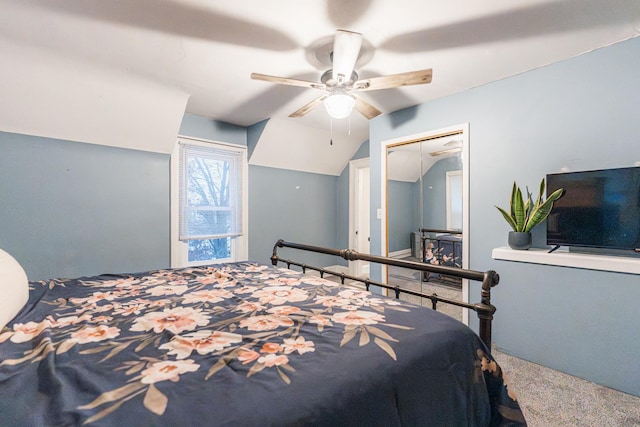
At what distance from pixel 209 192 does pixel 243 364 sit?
3.11 m

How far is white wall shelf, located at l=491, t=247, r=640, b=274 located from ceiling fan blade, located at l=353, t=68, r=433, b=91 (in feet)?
4.76

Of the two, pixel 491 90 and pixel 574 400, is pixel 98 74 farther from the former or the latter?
pixel 574 400

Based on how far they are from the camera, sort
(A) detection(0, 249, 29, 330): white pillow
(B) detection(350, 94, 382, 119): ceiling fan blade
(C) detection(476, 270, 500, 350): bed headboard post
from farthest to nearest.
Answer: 1. (B) detection(350, 94, 382, 119): ceiling fan blade
2. (C) detection(476, 270, 500, 350): bed headboard post
3. (A) detection(0, 249, 29, 330): white pillow

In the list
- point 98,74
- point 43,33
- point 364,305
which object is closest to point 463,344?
point 364,305

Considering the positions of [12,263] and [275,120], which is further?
[275,120]

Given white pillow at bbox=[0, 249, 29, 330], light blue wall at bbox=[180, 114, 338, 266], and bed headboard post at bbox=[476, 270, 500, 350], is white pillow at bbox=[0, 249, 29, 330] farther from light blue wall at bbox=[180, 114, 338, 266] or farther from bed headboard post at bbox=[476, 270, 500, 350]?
light blue wall at bbox=[180, 114, 338, 266]

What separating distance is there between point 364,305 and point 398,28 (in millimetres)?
1645

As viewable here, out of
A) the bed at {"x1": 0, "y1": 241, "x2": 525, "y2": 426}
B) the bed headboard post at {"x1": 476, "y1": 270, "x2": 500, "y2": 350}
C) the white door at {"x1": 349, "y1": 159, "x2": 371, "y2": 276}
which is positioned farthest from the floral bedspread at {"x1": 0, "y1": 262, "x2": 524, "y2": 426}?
the white door at {"x1": 349, "y1": 159, "x2": 371, "y2": 276}

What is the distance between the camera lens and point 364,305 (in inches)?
51.4

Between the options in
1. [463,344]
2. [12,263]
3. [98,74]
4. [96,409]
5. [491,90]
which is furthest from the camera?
[491,90]

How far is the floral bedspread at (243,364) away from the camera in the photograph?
2.12 ft

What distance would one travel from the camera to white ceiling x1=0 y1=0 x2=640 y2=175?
1.61 m

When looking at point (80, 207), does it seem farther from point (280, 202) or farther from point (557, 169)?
point (557, 169)

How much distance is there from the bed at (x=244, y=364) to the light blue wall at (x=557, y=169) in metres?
1.42
